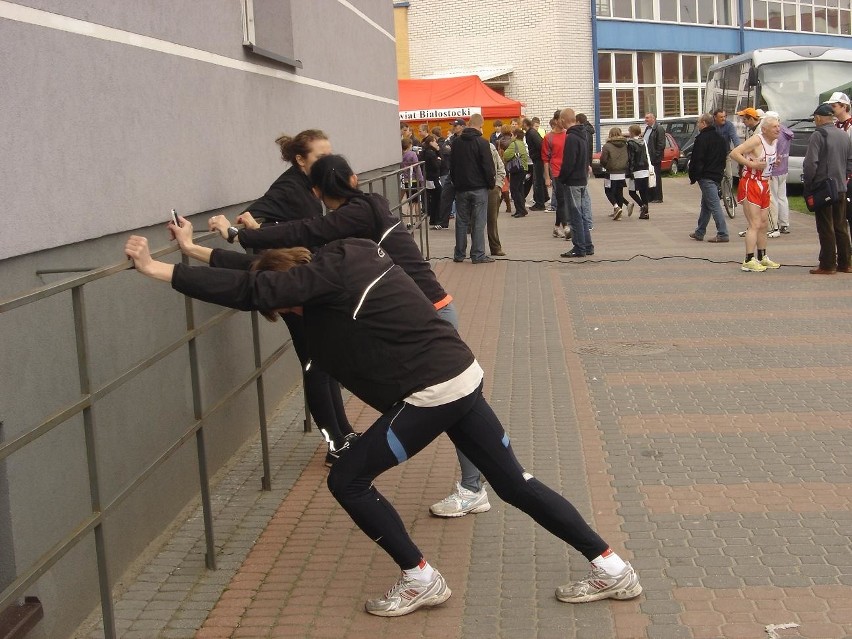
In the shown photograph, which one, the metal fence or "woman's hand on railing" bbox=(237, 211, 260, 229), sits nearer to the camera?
the metal fence

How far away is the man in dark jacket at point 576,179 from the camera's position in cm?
1584

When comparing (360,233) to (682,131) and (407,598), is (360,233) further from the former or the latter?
(682,131)

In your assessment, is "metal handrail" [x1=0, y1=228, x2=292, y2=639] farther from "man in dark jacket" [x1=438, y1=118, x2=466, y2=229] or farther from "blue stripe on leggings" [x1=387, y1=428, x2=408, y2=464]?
"man in dark jacket" [x1=438, y1=118, x2=466, y2=229]

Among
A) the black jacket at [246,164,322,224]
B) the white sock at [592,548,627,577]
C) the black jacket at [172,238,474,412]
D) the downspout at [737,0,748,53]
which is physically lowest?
the white sock at [592,548,627,577]

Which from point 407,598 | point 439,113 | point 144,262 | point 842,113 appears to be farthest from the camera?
point 439,113

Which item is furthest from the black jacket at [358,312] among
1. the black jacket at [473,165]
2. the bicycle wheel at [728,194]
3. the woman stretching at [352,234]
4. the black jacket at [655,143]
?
the black jacket at [655,143]

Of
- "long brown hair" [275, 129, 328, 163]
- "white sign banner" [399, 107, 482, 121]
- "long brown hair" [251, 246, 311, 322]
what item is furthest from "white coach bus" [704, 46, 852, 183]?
"long brown hair" [251, 246, 311, 322]

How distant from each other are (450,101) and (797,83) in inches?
338

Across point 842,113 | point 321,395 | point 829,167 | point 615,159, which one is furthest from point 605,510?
point 615,159

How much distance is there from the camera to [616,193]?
73.2 ft

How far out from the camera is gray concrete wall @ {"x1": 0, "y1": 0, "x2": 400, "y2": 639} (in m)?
4.39

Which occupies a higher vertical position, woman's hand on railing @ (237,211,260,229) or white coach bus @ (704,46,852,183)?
white coach bus @ (704,46,852,183)

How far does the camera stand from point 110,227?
5.35 m

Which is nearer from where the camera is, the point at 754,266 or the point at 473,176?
the point at 754,266
